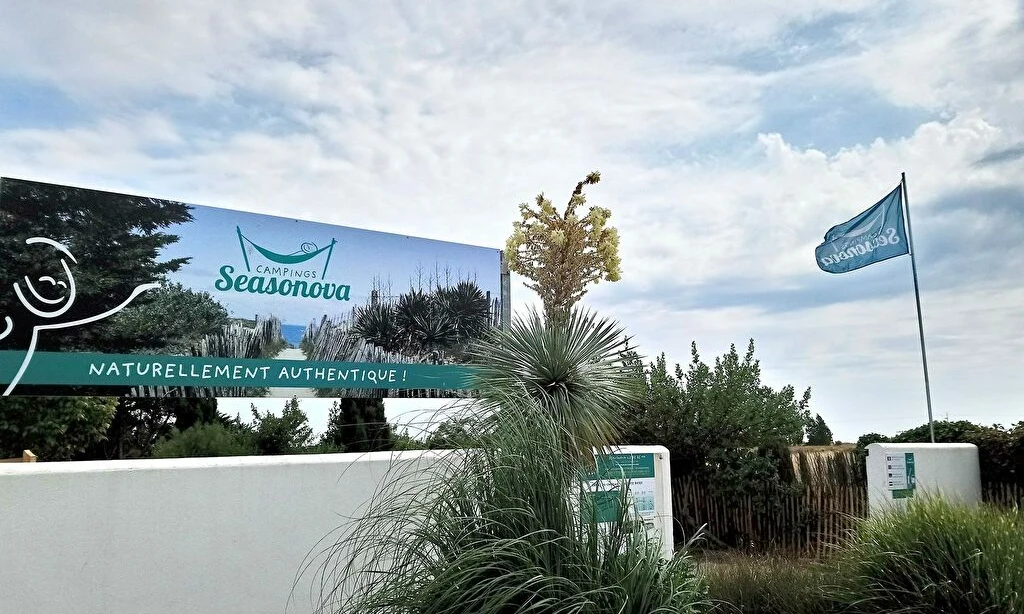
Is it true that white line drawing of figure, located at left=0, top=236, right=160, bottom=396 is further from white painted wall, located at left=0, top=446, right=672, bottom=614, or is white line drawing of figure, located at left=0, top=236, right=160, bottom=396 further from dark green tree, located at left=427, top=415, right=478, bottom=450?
dark green tree, located at left=427, top=415, right=478, bottom=450

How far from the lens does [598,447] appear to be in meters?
7.01

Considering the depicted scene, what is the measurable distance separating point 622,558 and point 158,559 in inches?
143

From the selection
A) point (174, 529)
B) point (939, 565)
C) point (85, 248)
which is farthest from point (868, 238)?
point (174, 529)

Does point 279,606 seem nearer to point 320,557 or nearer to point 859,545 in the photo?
point 320,557

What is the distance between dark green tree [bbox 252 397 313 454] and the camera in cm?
1095

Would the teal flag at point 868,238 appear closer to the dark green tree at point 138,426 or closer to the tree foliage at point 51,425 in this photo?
the dark green tree at point 138,426

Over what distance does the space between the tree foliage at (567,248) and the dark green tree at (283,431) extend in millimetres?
4074

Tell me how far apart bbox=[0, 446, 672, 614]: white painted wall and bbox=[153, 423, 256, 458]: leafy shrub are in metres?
3.79

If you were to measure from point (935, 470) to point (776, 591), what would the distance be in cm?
806

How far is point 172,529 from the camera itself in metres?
Result: 6.11

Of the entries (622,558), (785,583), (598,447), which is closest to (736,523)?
(785,583)

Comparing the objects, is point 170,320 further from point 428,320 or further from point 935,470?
point 935,470

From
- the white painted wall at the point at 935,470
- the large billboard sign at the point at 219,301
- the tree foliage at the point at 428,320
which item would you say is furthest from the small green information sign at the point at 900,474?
the tree foliage at the point at 428,320

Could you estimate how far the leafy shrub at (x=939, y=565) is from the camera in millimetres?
6039
